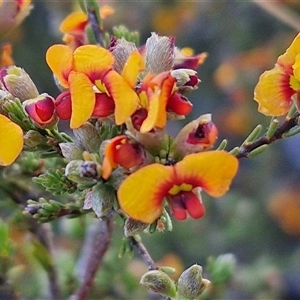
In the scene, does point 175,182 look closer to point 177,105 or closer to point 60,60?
point 177,105

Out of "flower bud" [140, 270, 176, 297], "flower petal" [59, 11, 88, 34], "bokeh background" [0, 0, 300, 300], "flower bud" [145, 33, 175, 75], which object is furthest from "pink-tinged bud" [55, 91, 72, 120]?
"bokeh background" [0, 0, 300, 300]

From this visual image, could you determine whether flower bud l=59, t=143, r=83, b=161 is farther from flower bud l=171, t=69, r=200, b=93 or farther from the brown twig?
the brown twig

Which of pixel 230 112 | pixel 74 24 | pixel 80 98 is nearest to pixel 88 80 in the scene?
pixel 80 98

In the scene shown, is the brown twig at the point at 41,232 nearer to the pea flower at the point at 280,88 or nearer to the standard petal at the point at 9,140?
the standard petal at the point at 9,140

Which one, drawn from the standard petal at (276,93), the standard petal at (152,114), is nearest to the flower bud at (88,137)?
the standard petal at (152,114)

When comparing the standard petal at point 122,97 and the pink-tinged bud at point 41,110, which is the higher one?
the standard petal at point 122,97
